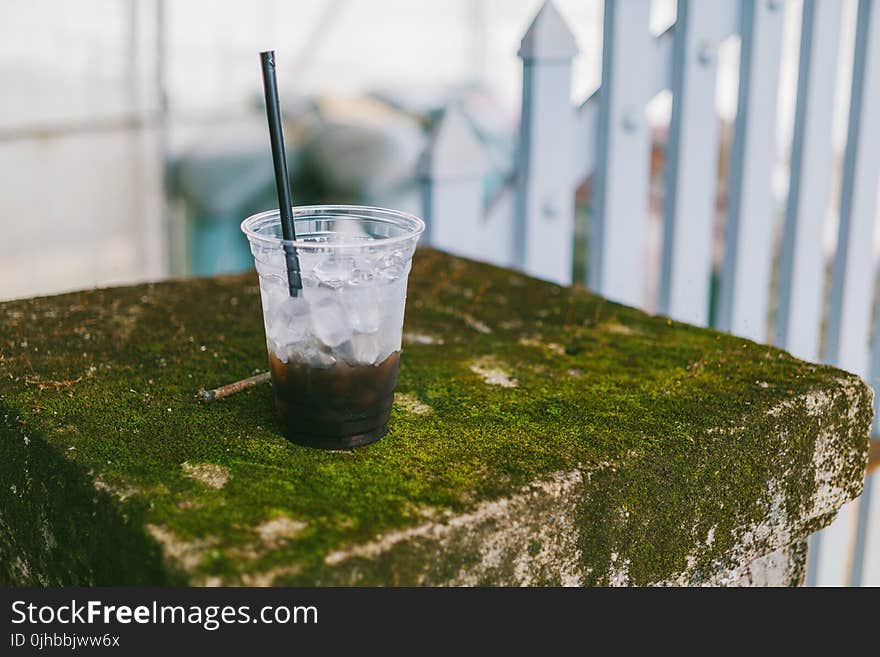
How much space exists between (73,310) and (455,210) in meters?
1.02

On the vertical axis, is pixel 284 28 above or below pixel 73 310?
above

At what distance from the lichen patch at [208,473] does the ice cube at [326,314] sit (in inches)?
6.7

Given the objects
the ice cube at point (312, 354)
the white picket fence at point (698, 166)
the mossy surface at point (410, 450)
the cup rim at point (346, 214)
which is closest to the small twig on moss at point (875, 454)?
the white picket fence at point (698, 166)

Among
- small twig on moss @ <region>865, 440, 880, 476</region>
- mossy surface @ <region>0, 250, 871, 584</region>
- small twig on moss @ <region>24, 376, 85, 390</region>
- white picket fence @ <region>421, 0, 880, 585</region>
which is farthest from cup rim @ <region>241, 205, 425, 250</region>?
small twig on moss @ <region>865, 440, 880, 476</region>

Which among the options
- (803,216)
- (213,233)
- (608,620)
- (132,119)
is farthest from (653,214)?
(608,620)

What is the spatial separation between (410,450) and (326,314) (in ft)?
0.62

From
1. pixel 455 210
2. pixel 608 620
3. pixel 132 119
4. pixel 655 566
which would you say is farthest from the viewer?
pixel 132 119

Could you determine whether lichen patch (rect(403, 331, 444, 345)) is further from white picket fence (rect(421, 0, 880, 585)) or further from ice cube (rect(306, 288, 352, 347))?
white picket fence (rect(421, 0, 880, 585))

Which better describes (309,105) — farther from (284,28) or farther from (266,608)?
(266,608)

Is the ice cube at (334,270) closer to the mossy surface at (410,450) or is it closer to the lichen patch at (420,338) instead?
the mossy surface at (410,450)

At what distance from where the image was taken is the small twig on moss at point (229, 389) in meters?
1.22

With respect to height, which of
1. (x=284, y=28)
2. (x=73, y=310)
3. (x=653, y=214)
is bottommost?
(x=653, y=214)

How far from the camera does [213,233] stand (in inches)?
172

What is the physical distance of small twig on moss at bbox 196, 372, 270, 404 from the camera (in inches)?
→ 47.9
